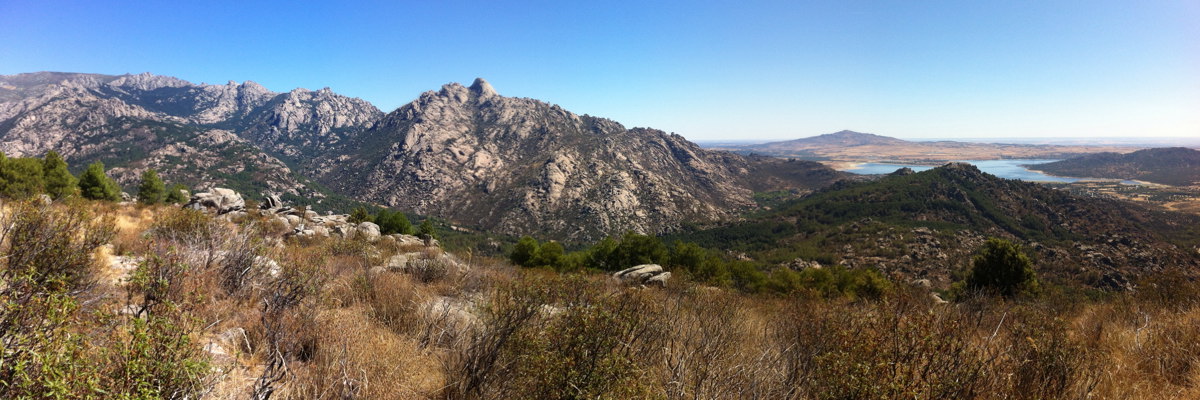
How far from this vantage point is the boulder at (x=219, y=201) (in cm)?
3230

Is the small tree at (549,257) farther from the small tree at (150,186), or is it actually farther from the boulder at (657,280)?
the small tree at (150,186)

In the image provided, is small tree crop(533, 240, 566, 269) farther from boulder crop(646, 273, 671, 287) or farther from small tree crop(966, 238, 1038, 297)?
small tree crop(966, 238, 1038, 297)

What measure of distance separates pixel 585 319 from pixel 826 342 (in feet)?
15.8

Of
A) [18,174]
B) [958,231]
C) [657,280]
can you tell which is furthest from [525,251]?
[958,231]

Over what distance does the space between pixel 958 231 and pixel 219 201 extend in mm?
157408

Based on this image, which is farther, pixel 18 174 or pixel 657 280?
pixel 18 174

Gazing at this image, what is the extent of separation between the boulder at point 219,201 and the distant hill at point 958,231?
99236mm

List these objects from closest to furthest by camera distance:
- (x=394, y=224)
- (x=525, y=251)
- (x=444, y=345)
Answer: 1. (x=444, y=345)
2. (x=525, y=251)
3. (x=394, y=224)

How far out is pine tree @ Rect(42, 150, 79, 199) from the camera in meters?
32.4

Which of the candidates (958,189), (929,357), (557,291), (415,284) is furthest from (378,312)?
(958,189)

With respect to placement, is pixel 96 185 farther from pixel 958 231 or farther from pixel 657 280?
pixel 958 231

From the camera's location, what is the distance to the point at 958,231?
376 feet

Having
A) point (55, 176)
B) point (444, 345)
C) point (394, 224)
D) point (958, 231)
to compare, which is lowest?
point (958, 231)

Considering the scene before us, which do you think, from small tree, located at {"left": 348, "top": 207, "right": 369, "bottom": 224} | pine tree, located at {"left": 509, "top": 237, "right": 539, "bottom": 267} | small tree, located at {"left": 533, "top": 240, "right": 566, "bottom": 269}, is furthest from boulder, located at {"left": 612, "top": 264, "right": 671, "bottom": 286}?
small tree, located at {"left": 348, "top": 207, "right": 369, "bottom": 224}
